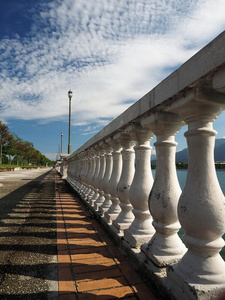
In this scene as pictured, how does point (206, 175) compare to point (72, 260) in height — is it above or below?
above

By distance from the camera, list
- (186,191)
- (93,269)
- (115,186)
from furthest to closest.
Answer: (115,186), (93,269), (186,191)

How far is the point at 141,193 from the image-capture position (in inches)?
87.4

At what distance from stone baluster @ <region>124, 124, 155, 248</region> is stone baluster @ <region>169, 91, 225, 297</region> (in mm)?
761

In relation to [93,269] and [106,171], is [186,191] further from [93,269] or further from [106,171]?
[106,171]

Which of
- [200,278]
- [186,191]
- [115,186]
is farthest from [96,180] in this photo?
[200,278]

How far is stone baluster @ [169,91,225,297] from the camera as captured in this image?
1.31 m

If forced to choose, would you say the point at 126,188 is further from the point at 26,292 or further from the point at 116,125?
the point at 26,292

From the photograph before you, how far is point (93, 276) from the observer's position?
2.01 m

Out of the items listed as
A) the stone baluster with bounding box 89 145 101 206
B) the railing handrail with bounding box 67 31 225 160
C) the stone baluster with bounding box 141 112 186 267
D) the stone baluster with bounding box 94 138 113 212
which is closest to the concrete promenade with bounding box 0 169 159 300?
the stone baluster with bounding box 141 112 186 267

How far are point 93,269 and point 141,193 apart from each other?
858 mm

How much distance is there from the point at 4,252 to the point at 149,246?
1.68 meters

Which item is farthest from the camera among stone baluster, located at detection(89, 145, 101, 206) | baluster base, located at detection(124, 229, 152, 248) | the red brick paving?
stone baluster, located at detection(89, 145, 101, 206)

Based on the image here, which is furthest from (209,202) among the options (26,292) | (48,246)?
(48,246)

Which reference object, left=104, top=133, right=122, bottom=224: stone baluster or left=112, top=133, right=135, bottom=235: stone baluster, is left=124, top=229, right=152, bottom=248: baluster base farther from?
left=104, top=133, right=122, bottom=224: stone baluster
